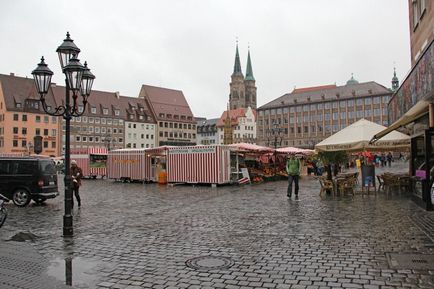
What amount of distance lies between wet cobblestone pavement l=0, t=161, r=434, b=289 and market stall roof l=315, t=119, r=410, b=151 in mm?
2820

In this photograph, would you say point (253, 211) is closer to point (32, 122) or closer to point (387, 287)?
point (387, 287)

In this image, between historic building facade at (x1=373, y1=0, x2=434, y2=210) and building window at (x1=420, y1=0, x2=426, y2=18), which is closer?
historic building facade at (x1=373, y1=0, x2=434, y2=210)

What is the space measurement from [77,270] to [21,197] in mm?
10752

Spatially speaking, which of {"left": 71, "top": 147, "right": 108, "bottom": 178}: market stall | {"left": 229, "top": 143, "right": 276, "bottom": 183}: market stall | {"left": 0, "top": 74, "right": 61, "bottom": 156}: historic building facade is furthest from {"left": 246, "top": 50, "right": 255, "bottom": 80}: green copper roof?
{"left": 229, "top": 143, "right": 276, "bottom": 183}: market stall

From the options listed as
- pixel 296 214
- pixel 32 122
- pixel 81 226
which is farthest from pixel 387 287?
pixel 32 122

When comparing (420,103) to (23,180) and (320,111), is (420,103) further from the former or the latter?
(320,111)

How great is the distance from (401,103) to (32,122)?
8057 centimetres

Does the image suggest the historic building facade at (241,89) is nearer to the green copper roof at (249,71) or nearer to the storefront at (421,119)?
the green copper roof at (249,71)

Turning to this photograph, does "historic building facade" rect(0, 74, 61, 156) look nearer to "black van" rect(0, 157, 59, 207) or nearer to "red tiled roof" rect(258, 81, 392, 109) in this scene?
"black van" rect(0, 157, 59, 207)

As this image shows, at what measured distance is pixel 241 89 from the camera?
152m

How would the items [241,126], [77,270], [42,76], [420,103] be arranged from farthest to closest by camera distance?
1. [241,126]
2. [420,103]
3. [42,76]
4. [77,270]

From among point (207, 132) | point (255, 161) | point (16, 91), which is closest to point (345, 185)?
point (255, 161)

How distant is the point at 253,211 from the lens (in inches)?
501

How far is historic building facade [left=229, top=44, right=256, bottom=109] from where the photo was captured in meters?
152
